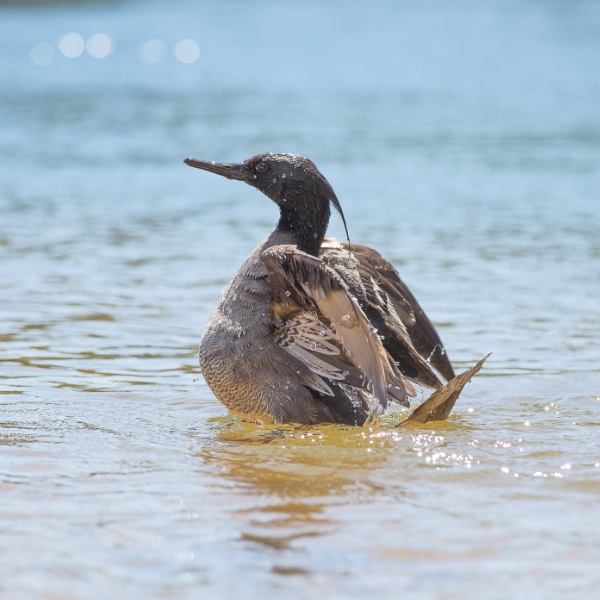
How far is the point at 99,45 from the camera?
32.7m

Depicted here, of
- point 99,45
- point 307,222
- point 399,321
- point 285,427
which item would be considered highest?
point 99,45

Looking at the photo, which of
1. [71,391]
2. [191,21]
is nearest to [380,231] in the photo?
[71,391]

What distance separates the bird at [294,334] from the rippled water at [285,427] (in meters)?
0.20

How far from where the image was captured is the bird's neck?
18.0 feet

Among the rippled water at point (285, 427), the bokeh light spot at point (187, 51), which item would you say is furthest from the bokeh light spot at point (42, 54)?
the rippled water at point (285, 427)

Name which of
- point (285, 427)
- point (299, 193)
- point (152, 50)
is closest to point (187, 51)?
point (152, 50)

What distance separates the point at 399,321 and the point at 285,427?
3.11 ft

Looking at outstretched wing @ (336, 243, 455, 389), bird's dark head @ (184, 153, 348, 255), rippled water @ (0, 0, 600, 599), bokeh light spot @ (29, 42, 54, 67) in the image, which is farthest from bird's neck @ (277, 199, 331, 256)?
bokeh light spot @ (29, 42, 54, 67)

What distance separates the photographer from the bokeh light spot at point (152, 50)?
3119 cm

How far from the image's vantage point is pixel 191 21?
36469 mm

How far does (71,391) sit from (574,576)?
135 inches

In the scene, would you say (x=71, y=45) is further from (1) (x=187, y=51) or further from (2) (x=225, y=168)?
(2) (x=225, y=168)

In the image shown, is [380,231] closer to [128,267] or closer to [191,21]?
[128,267]

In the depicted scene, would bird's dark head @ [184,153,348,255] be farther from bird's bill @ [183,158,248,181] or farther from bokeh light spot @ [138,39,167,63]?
bokeh light spot @ [138,39,167,63]
